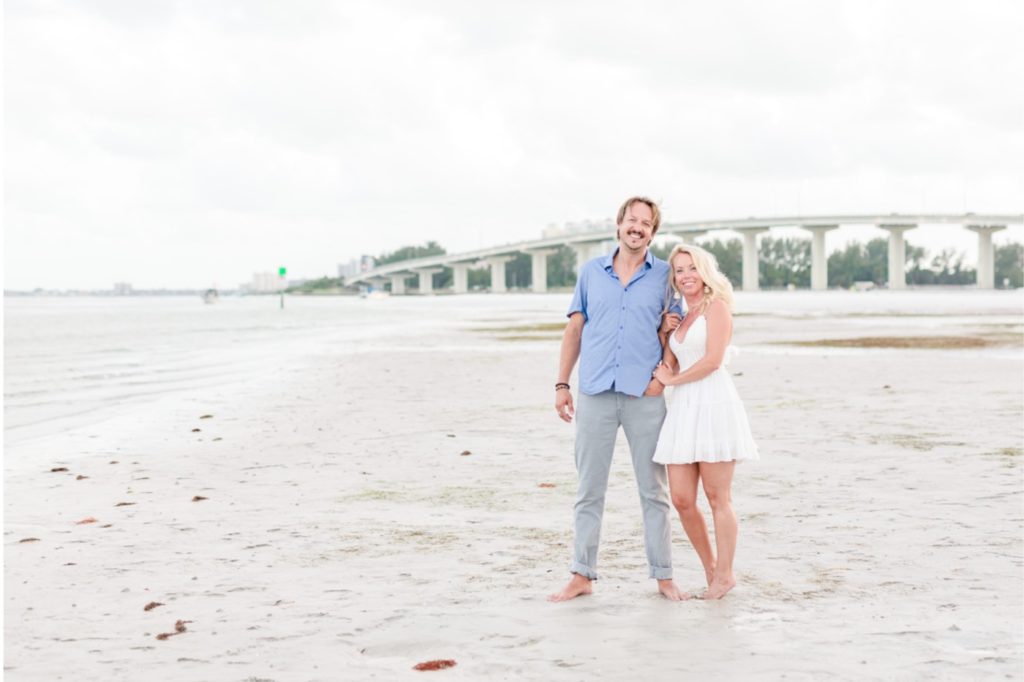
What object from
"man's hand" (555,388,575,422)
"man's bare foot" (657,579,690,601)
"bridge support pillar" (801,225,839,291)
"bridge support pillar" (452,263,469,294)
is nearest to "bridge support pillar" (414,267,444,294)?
"bridge support pillar" (452,263,469,294)

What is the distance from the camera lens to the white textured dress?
487 centimetres

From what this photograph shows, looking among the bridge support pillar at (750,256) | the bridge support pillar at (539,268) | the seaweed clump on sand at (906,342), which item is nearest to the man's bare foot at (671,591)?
the seaweed clump on sand at (906,342)

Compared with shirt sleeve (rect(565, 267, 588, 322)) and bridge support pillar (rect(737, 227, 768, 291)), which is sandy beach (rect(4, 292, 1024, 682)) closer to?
shirt sleeve (rect(565, 267, 588, 322))

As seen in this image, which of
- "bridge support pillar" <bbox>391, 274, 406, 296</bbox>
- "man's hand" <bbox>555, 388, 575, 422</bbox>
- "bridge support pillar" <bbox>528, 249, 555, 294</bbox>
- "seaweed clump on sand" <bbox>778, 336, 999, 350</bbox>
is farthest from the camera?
"bridge support pillar" <bbox>391, 274, 406, 296</bbox>

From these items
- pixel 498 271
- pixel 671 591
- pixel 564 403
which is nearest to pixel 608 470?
pixel 564 403

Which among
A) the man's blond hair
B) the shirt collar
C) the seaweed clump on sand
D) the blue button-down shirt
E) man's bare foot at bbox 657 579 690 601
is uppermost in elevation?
the man's blond hair

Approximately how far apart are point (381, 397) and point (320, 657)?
1027 cm

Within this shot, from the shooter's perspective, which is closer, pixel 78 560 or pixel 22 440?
pixel 78 560

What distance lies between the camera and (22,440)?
1098cm

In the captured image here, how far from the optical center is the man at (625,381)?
4965 mm

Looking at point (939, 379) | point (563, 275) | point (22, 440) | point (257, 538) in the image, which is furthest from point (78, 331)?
point (563, 275)

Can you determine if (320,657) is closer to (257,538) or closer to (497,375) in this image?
(257,538)

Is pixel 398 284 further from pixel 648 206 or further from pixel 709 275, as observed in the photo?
pixel 709 275

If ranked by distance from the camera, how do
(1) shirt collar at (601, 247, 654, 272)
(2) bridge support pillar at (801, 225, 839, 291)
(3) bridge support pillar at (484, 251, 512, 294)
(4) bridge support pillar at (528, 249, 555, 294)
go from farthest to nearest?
(3) bridge support pillar at (484, 251, 512, 294) → (4) bridge support pillar at (528, 249, 555, 294) → (2) bridge support pillar at (801, 225, 839, 291) → (1) shirt collar at (601, 247, 654, 272)
